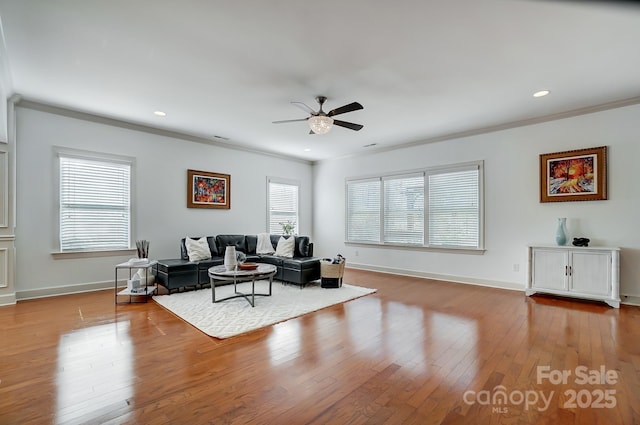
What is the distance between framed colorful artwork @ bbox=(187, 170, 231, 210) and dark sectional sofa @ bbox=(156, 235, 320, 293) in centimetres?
83

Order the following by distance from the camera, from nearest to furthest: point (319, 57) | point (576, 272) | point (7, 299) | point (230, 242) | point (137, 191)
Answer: point (319, 57)
point (7, 299)
point (576, 272)
point (137, 191)
point (230, 242)

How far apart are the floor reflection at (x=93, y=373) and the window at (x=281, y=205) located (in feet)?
15.3

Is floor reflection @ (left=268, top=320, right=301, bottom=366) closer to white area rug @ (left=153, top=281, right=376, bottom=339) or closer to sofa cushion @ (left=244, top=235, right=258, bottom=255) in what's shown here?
white area rug @ (left=153, top=281, right=376, bottom=339)

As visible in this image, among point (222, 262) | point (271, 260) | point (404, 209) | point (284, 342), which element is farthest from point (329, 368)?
point (404, 209)

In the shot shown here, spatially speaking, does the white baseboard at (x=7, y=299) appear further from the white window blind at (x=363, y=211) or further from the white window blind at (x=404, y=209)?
the white window blind at (x=404, y=209)

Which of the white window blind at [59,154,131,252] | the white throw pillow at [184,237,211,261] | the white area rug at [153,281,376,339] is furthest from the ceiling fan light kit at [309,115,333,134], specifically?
the white window blind at [59,154,131,252]

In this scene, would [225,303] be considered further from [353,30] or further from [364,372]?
[353,30]

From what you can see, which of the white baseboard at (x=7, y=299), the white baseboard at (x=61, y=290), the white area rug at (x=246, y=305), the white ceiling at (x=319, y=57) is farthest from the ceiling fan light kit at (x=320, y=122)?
the white baseboard at (x=7, y=299)

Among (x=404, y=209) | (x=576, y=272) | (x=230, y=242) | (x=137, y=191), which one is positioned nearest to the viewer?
(x=576, y=272)

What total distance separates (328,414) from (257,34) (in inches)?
123

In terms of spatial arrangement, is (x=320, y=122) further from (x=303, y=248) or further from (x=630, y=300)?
(x=630, y=300)

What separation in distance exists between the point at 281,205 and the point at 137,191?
3.40m

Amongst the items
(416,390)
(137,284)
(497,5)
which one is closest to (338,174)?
(137,284)

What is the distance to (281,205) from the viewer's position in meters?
7.96
